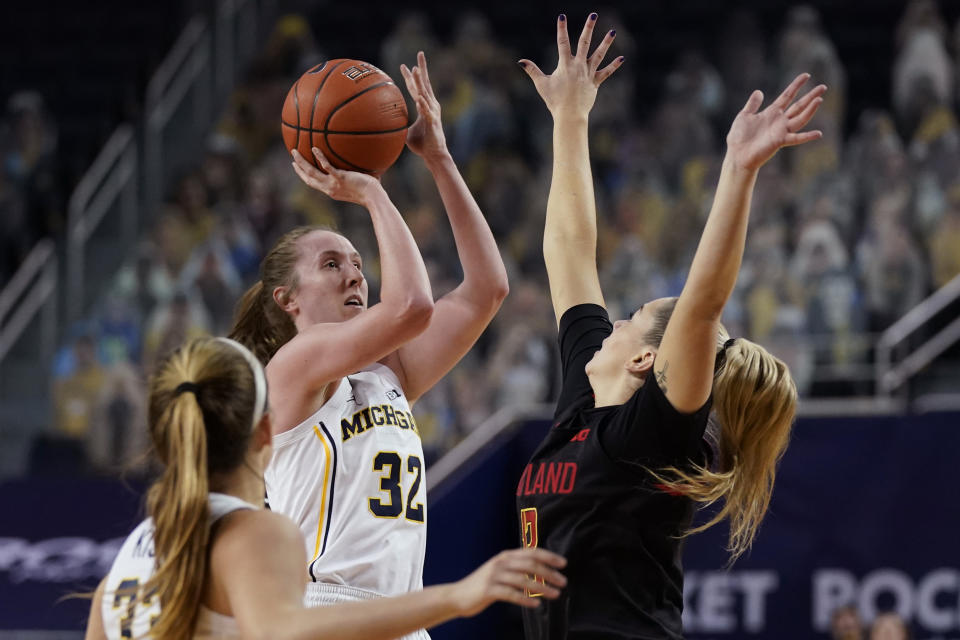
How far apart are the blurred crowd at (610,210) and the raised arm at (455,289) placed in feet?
15.0

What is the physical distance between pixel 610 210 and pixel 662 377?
8.36m

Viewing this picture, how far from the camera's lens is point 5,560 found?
323 inches

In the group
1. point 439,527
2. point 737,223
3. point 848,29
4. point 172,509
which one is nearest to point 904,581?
point 439,527

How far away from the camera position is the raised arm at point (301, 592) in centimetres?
258

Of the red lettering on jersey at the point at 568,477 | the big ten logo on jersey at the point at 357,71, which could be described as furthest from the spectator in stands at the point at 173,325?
the red lettering on jersey at the point at 568,477

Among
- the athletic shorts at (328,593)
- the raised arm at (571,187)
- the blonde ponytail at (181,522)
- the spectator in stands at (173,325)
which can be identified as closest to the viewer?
the blonde ponytail at (181,522)

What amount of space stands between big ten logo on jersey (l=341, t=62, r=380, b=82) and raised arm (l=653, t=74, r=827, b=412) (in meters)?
1.66

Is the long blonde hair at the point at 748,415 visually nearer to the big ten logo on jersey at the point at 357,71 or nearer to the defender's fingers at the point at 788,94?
the defender's fingers at the point at 788,94

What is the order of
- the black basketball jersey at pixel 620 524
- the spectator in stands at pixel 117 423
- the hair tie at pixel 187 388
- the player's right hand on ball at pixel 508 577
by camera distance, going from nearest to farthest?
the player's right hand on ball at pixel 508 577 < the hair tie at pixel 187 388 < the black basketball jersey at pixel 620 524 < the spectator in stands at pixel 117 423

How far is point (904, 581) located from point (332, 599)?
150 inches

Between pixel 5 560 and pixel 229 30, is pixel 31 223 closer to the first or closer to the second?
pixel 229 30

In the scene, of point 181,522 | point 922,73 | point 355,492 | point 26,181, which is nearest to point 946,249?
point 922,73

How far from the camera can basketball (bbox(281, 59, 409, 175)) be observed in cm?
423

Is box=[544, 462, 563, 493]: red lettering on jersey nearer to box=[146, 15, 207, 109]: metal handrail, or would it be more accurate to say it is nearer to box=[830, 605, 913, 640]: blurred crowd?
box=[830, 605, 913, 640]: blurred crowd
